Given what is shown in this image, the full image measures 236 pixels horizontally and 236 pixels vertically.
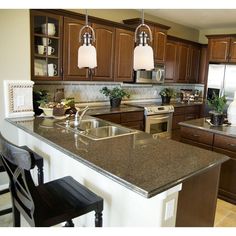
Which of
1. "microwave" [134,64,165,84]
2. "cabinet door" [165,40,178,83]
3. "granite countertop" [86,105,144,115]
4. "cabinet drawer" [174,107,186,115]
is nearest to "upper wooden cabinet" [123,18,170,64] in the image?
"microwave" [134,64,165,84]

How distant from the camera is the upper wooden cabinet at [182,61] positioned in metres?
5.07

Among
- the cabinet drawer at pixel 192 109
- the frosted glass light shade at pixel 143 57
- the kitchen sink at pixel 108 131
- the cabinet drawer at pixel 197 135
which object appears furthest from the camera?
the cabinet drawer at pixel 192 109

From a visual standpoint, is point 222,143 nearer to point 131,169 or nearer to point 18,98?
point 131,169

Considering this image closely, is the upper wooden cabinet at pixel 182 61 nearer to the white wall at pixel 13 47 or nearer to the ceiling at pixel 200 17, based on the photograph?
the ceiling at pixel 200 17

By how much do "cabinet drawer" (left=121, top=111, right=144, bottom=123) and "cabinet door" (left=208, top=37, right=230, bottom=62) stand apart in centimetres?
233

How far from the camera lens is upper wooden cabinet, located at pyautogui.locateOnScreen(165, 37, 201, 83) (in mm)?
5070

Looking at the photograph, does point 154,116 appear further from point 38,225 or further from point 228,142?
point 38,225

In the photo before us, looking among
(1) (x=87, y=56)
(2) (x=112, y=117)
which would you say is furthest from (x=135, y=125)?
(1) (x=87, y=56)

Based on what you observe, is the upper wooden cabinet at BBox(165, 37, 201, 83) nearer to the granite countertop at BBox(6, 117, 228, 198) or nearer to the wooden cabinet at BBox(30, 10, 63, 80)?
the wooden cabinet at BBox(30, 10, 63, 80)

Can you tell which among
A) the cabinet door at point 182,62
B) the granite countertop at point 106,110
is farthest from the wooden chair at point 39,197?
the cabinet door at point 182,62

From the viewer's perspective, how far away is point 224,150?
9.33 ft

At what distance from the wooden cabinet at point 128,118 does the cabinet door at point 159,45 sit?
116 centimetres
